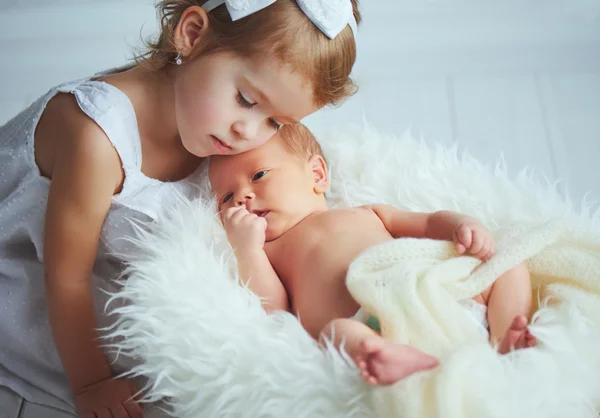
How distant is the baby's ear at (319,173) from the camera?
1.32m

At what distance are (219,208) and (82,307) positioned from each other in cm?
28

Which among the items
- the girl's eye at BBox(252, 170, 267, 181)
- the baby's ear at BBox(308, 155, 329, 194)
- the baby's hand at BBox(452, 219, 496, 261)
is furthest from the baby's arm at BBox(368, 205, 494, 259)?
Result: the girl's eye at BBox(252, 170, 267, 181)

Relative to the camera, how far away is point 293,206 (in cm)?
123

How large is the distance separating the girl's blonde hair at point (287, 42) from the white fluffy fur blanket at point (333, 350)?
277 mm

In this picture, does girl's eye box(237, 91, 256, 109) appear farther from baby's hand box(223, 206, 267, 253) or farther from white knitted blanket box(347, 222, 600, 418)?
white knitted blanket box(347, 222, 600, 418)

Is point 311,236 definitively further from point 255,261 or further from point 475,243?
point 475,243

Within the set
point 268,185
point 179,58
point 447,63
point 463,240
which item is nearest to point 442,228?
point 463,240

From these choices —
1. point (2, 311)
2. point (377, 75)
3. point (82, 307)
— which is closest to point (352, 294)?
point (82, 307)

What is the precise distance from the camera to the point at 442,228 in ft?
3.90

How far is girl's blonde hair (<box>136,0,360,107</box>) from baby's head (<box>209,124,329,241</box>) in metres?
0.13

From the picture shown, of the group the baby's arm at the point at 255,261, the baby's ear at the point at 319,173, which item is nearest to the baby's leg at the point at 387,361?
the baby's arm at the point at 255,261

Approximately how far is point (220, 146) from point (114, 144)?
0.55 feet

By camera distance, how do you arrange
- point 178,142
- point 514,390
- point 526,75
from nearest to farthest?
point 514,390 < point 178,142 < point 526,75

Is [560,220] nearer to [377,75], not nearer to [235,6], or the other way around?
[235,6]
